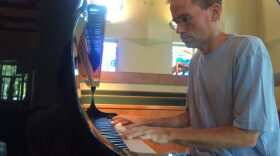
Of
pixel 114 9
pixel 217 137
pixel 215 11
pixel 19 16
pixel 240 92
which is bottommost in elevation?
pixel 217 137

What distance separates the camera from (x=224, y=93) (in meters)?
0.92

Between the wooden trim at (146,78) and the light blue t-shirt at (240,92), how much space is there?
1605 millimetres

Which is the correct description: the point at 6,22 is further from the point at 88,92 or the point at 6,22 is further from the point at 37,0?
the point at 88,92

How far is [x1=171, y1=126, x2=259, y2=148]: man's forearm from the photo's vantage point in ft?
2.37

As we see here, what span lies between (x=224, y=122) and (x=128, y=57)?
2062 mm

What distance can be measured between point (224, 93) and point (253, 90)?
0.41 ft

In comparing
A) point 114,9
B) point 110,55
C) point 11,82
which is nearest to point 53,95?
point 11,82

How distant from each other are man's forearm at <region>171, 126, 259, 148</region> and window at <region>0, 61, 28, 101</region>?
1.35 ft

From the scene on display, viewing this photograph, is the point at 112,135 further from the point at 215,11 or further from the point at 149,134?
the point at 215,11

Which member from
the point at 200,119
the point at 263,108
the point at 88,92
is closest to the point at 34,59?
the point at 263,108

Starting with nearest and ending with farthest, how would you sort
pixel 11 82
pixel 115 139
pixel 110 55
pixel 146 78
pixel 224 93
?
1. pixel 11 82
2. pixel 115 139
3. pixel 224 93
4. pixel 146 78
5. pixel 110 55

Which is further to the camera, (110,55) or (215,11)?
(110,55)

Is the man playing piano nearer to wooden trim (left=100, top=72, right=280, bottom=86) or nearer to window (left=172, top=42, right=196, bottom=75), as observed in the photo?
wooden trim (left=100, top=72, right=280, bottom=86)

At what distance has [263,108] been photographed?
0.78 metres
